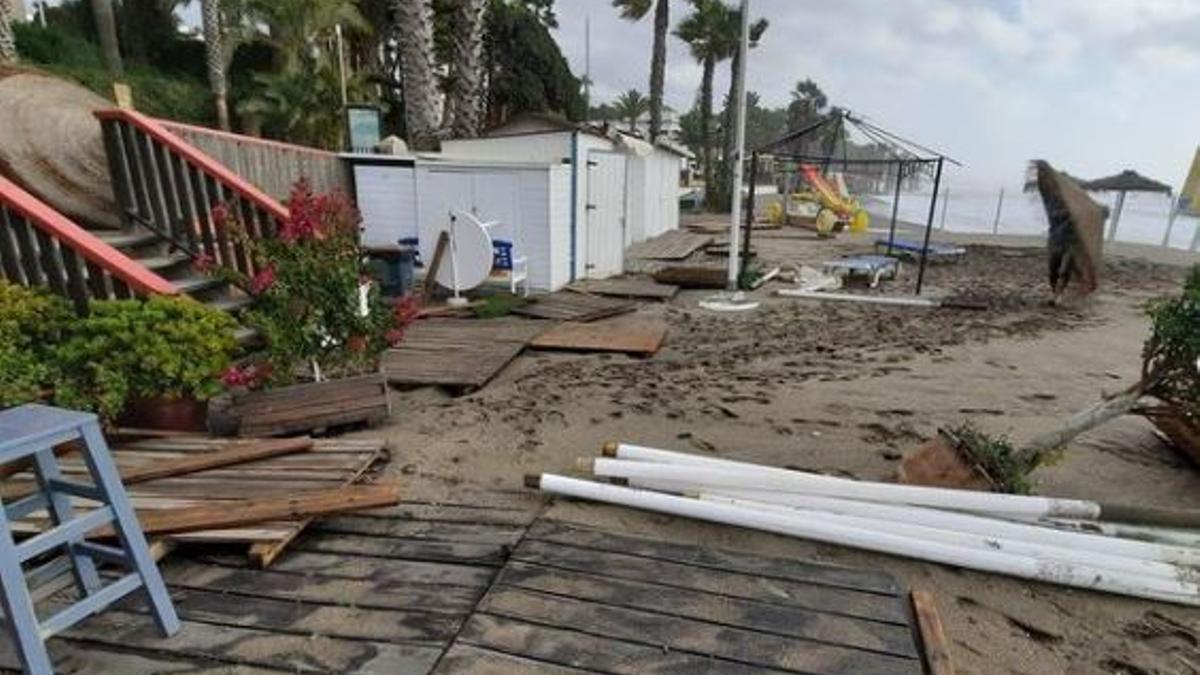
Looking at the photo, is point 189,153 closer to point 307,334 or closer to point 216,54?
point 307,334

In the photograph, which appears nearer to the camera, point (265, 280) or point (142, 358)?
point (142, 358)

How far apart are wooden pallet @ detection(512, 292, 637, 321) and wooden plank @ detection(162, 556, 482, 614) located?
5.25m

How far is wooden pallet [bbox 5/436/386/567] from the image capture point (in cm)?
273

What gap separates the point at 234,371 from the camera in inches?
154

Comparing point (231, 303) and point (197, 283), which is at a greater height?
point (197, 283)

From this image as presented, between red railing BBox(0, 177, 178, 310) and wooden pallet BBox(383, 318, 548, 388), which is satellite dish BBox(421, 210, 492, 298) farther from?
red railing BBox(0, 177, 178, 310)

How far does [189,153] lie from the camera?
539 centimetres

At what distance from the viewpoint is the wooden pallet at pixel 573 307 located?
7.82m

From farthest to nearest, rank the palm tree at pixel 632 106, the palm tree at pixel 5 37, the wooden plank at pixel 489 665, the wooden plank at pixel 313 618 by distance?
the palm tree at pixel 632 106
the palm tree at pixel 5 37
the wooden plank at pixel 313 618
the wooden plank at pixel 489 665

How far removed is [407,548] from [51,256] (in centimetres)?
300

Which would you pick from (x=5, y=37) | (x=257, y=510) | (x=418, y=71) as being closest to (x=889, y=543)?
(x=257, y=510)

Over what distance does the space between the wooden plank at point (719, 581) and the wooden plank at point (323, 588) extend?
356mm

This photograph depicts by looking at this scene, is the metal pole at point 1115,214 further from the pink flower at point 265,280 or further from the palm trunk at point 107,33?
the palm trunk at point 107,33

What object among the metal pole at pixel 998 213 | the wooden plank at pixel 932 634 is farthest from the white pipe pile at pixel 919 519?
the metal pole at pixel 998 213
